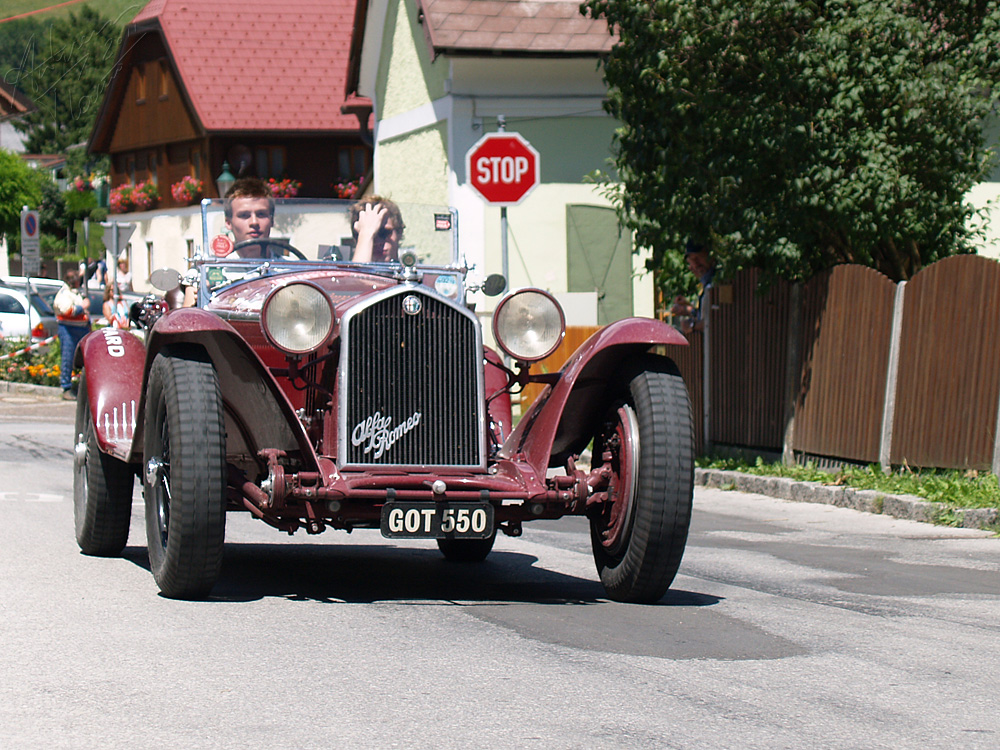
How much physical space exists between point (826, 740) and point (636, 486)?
2.28 metres

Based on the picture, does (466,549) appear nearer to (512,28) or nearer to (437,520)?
(437,520)

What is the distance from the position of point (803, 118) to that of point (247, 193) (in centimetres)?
522

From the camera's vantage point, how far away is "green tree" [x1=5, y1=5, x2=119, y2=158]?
785 centimetres

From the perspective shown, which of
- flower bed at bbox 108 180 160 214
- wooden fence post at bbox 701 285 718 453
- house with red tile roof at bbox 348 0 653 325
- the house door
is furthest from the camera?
flower bed at bbox 108 180 160 214

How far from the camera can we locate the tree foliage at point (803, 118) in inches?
455

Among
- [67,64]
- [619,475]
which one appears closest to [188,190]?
[67,64]

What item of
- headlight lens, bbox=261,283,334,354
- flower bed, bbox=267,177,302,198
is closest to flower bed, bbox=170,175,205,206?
flower bed, bbox=267,177,302,198

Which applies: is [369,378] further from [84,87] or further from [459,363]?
[84,87]

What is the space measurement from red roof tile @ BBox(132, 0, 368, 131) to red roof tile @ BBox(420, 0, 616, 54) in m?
20.4

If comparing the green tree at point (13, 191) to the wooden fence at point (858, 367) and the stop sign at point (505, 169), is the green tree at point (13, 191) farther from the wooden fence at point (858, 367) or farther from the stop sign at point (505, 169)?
the wooden fence at point (858, 367)

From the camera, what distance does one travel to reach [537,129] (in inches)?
835

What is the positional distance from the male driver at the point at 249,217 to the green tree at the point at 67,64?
103cm

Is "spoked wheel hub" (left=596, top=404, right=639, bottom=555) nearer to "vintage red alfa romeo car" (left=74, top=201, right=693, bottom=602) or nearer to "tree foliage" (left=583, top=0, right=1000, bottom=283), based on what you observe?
"vintage red alfa romeo car" (left=74, top=201, right=693, bottom=602)

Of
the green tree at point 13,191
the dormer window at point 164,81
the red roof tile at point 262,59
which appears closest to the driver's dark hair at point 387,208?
the red roof tile at point 262,59
